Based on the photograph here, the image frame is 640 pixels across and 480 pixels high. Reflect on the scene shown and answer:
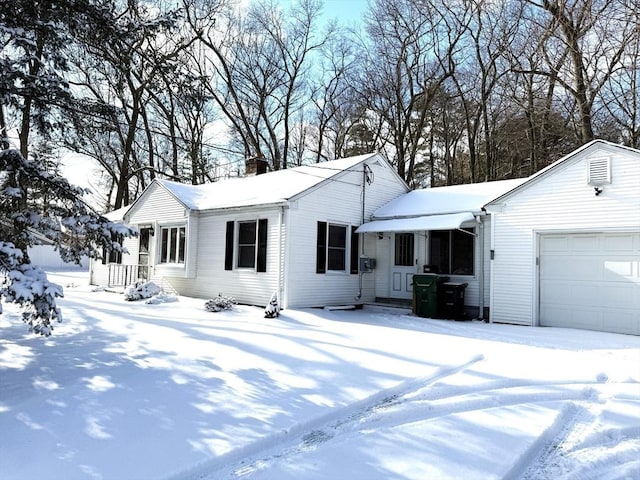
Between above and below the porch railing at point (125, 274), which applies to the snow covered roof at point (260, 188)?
above

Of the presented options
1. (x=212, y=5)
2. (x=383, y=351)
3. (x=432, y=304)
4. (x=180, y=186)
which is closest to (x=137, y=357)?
(x=383, y=351)

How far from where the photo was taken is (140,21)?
20.0ft

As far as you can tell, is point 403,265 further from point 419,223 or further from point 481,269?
point 481,269

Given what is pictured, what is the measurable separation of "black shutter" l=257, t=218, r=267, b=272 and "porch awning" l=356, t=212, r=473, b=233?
2.73 meters

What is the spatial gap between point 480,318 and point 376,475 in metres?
8.80

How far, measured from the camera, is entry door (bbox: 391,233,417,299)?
43.0ft

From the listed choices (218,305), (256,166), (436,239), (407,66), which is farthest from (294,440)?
(407,66)

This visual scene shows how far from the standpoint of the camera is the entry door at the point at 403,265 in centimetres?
1312

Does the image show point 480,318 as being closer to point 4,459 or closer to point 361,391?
point 361,391

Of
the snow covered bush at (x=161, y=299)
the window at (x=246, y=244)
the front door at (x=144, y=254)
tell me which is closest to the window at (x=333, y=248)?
the window at (x=246, y=244)

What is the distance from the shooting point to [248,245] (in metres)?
12.8

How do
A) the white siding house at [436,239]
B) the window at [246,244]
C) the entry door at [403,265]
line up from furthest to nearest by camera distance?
1. the entry door at [403,265]
2. the window at [246,244]
3. the white siding house at [436,239]

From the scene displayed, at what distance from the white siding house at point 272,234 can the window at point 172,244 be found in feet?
0.11

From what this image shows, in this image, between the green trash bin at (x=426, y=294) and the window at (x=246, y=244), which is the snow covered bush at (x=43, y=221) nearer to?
the window at (x=246, y=244)
